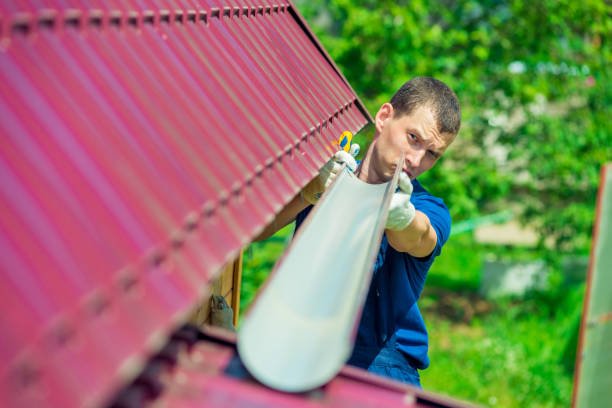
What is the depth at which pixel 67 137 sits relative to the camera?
5.25ft

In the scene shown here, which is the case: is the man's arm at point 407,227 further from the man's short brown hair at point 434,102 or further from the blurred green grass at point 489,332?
the blurred green grass at point 489,332

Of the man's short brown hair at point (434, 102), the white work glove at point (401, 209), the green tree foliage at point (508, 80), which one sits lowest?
the green tree foliage at point (508, 80)

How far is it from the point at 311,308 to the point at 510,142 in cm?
862

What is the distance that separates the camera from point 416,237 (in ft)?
10.4

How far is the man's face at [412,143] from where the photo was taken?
135 inches

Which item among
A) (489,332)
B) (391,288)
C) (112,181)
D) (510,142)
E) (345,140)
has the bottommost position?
(489,332)

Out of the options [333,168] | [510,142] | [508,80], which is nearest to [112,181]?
[333,168]

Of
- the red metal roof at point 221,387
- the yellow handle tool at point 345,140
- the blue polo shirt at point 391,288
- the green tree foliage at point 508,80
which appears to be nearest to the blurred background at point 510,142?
the green tree foliage at point 508,80

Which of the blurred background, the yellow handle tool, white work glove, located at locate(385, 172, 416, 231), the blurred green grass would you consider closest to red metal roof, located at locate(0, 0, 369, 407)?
white work glove, located at locate(385, 172, 416, 231)

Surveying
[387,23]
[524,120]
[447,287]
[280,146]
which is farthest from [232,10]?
[447,287]

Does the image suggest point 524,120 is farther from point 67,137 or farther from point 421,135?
point 67,137

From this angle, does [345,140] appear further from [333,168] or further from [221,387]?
[221,387]

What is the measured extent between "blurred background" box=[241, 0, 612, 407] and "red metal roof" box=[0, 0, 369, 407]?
584cm

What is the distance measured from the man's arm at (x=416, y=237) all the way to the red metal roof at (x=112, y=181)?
729 mm
